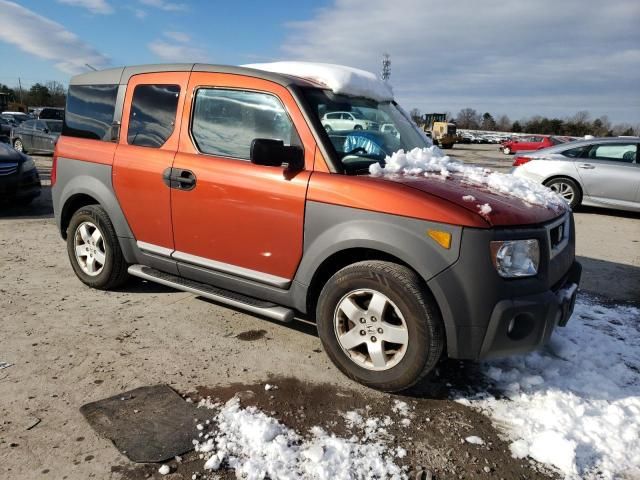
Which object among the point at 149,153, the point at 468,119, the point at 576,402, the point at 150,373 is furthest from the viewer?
the point at 468,119

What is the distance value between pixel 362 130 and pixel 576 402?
2.25 m

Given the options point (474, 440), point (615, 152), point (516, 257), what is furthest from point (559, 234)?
point (615, 152)

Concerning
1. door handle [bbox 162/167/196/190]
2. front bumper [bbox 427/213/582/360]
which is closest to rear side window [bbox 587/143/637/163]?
front bumper [bbox 427/213/582/360]

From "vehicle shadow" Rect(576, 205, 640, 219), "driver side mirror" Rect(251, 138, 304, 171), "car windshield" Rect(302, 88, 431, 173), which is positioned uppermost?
"car windshield" Rect(302, 88, 431, 173)

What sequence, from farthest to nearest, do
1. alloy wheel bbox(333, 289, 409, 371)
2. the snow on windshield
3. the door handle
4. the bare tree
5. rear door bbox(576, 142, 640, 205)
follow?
the bare tree < rear door bbox(576, 142, 640, 205) < the door handle < the snow on windshield < alloy wheel bbox(333, 289, 409, 371)

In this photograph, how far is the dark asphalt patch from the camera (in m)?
2.44

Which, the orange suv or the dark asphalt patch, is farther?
the orange suv

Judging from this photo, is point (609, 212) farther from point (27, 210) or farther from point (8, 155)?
point (8, 155)

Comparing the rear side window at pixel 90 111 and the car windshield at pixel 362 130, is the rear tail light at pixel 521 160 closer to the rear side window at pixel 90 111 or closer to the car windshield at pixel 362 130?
the car windshield at pixel 362 130

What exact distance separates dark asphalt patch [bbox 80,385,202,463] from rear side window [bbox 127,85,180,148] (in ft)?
6.39

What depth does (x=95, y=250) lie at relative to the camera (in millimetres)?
4426

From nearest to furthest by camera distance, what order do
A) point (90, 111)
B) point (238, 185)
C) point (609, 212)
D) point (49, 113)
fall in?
point (238, 185) → point (90, 111) → point (609, 212) → point (49, 113)

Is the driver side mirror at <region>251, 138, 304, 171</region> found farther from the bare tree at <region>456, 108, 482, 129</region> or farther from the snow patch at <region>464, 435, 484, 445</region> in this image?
the bare tree at <region>456, 108, 482, 129</region>

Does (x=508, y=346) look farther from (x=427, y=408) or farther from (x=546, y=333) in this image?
(x=427, y=408)
